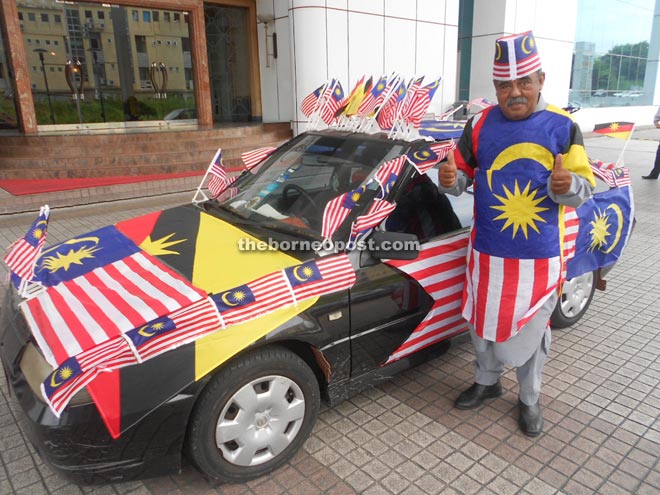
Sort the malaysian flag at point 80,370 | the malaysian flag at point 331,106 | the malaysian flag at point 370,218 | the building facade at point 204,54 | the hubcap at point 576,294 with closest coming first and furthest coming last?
the malaysian flag at point 80,370, the malaysian flag at point 370,218, the malaysian flag at point 331,106, the hubcap at point 576,294, the building facade at point 204,54

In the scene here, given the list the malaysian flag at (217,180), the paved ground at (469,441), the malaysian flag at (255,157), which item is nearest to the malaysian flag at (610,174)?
the paved ground at (469,441)

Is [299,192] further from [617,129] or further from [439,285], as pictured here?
[617,129]

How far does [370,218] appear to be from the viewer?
8.82 feet

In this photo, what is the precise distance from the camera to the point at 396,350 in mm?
3029

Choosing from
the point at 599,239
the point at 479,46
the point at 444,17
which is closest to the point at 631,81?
the point at 479,46

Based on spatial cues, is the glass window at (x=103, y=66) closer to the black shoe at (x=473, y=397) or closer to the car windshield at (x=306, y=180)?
the car windshield at (x=306, y=180)

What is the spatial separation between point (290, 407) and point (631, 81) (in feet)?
103

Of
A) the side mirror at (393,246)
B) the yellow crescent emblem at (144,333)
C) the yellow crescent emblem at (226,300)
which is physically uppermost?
the side mirror at (393,246)

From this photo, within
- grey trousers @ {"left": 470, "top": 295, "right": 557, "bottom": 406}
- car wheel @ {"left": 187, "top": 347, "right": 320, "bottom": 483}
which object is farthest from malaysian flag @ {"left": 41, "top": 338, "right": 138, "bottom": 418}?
grey trousers @ {"left": 470, "top": 295, "right": 557, "bottom": 406}

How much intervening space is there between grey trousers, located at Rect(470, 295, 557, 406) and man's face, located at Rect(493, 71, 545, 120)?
1081 mm

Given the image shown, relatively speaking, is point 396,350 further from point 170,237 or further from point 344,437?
point 170,237

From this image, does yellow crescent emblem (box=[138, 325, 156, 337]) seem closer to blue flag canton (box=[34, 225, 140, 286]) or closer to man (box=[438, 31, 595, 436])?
blue flag canton (box=[34, 225, 140, 286])

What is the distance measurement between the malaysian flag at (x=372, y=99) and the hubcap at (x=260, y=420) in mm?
1873

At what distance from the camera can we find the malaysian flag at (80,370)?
2.01 meters
